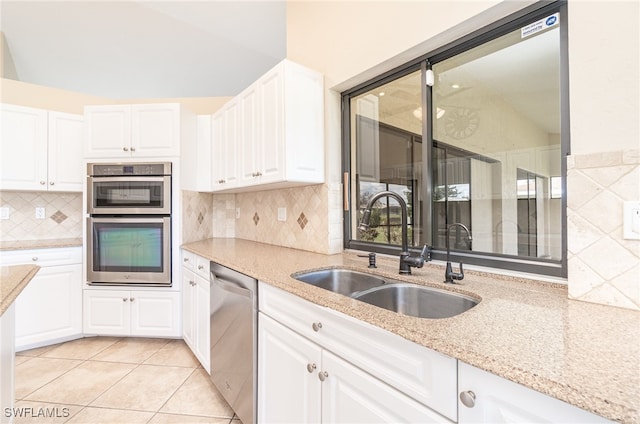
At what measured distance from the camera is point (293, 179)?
6.38ft

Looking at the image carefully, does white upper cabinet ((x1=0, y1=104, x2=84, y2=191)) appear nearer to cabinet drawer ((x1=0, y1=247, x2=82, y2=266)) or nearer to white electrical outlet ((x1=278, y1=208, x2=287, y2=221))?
cabinet drawer ((x1=0, y1=247, x2=82, y2=266))

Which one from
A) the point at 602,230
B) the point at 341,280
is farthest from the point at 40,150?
the point at 602,230

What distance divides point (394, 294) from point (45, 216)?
11.6 feet

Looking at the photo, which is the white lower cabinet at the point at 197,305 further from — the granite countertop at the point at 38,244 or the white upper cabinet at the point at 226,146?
the granite countertop at the point at 38,244

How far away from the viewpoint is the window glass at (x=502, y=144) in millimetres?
1240

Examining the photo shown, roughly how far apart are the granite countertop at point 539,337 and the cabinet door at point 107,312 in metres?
2.13

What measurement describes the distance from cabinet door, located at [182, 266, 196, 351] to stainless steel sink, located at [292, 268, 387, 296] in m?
1.17

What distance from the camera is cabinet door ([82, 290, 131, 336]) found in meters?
2.60

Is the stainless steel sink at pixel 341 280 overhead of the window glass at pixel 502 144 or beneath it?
beneath

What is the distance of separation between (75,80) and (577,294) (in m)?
5.07

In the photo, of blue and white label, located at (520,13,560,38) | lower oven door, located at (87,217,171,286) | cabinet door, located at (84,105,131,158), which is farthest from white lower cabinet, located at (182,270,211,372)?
blue and white label, located at (520,13,560,38)

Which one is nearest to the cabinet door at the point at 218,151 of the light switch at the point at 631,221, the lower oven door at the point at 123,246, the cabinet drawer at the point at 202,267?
the lower oven door at the point at 123,246

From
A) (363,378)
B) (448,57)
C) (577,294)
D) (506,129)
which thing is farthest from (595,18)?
(363,378)

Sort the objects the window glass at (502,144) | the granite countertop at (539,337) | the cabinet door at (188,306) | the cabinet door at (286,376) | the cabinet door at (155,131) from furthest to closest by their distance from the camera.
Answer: the cabinet door at (155,131), the cabinet door at (188,306), the window glass at (502,144), the cabinet door at (286,376), the granite countertop at (539,337)
